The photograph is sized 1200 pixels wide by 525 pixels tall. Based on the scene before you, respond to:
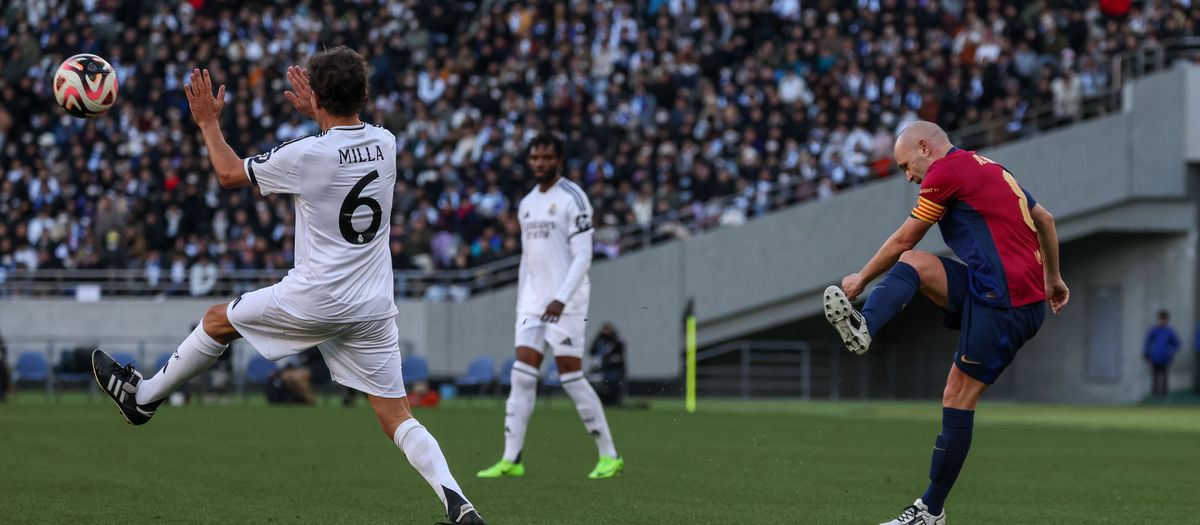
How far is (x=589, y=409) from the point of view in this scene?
1191cm

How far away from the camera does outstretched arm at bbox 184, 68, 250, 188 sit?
716 centimetres

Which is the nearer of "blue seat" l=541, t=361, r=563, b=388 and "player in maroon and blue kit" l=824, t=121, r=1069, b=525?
"player in maroon and blue kit" l=824, t=121, r=1069, b=525

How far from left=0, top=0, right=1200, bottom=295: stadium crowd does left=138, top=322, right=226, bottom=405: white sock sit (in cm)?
2225

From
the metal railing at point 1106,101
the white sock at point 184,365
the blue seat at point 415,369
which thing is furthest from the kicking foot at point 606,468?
the metal railing at point 1106,101

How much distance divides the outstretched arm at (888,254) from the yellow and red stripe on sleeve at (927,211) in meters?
0.03

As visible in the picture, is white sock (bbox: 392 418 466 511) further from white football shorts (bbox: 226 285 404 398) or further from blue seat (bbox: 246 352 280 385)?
blue seat (bbox: 246 352 280 385)

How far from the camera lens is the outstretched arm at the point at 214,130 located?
716 cm

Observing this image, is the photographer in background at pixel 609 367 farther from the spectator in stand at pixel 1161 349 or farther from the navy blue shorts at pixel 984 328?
the navy blue shorts at pixel 984 328

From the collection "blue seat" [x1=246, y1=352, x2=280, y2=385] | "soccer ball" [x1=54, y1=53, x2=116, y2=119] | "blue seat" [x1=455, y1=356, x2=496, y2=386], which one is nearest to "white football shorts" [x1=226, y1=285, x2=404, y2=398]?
"soccer ball" [x1=54, y1=53, x2=116, y2=119]

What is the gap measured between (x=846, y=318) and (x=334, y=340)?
7.85ft

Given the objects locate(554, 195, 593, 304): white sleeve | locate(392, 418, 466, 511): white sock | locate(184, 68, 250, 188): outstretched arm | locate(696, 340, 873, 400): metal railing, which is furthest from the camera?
locate(696, 340, 873, 400): metal railing

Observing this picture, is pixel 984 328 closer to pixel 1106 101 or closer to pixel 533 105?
pixel 1106 101

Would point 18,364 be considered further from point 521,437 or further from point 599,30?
point 521,437

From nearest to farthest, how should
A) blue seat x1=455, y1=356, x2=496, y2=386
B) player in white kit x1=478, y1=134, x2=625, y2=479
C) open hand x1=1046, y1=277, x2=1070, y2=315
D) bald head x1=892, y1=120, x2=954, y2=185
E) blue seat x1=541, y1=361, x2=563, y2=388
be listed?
bald head x1=892, y1=120, x2=954, y2=185
open hand x1=1046, y1=277, x2=1070, y2=315
player in white kit x1=478, y1=134, x2=625, y2=479
blue seat x1=541, y1=361, x2=563, y2=388
blue seat x1=455, y1=356, x2=496, y2=386
